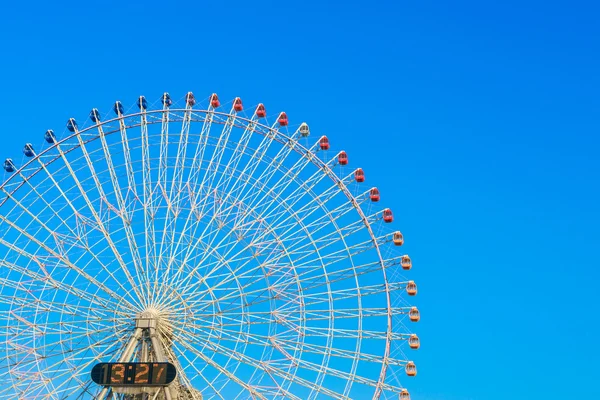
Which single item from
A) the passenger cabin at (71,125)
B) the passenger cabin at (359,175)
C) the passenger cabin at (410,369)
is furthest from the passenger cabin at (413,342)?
the passenger cabin at (71,125)

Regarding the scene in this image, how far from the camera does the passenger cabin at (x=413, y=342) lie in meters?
60.4

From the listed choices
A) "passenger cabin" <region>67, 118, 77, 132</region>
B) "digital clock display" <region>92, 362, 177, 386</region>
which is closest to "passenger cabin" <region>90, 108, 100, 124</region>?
"passenger cabin" <region>67, 118, 77, 132</region>

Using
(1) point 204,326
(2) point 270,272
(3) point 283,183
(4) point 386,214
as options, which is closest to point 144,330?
(1) point 204,326

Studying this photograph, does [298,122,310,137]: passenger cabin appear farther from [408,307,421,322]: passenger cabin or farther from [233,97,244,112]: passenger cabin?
[408,307,421,322]: passenger cabin

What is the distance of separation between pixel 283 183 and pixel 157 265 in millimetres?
8737

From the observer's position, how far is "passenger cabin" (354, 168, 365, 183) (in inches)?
2508

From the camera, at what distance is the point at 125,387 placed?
185ft

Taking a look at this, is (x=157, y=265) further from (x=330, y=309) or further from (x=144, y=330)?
(x=330, y=309)

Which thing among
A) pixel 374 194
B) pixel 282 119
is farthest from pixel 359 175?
pixel 282 119

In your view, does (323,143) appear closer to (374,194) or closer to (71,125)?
(374,194)

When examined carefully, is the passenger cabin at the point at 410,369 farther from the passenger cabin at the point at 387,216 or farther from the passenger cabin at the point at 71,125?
the passenger cabin at the point at 71,125

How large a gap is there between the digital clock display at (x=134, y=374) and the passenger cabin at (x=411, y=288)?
48.3ft

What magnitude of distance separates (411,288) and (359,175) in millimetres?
7555

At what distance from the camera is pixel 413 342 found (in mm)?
60500
